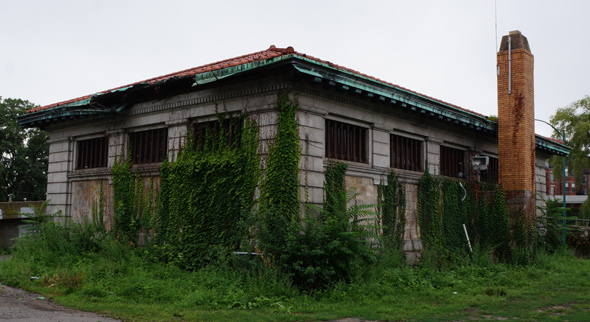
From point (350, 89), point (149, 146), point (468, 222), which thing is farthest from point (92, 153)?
point (468, 222)

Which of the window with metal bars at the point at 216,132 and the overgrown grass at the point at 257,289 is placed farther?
the window with metal bars at the point at 216,132

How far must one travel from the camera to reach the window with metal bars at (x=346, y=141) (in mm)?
13891

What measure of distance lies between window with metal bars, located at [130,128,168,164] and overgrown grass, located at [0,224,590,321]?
2.66 meters

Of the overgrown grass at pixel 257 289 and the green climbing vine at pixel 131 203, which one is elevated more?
the green climbing vine at pixel 131 203

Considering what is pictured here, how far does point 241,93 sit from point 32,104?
42.4m

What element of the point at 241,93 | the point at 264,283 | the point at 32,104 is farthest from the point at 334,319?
the point at 32,104

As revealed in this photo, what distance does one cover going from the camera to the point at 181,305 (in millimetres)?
9977

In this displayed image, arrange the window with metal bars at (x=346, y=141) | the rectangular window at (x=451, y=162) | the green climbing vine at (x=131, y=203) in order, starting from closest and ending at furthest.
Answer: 1. the window with metal bars at (x=346, y=141)
2. the green climbing vine at (x=131, y=203)
3. the rectangular window at (x=451, y=162)

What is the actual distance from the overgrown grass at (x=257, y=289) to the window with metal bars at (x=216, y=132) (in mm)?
3175

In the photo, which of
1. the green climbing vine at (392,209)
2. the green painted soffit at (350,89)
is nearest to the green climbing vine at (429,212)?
the green climbing vine at (392,209)

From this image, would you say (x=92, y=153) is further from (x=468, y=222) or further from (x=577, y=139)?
→ (x=577, y=139)

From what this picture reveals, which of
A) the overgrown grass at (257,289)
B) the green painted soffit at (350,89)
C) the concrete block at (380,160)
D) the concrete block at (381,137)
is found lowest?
the overgrown grass at (257,289)

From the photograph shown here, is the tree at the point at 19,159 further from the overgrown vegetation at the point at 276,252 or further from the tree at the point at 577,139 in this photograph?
the tree at the point at 577,139

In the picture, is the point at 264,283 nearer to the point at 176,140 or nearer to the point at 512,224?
the point at 176,140
